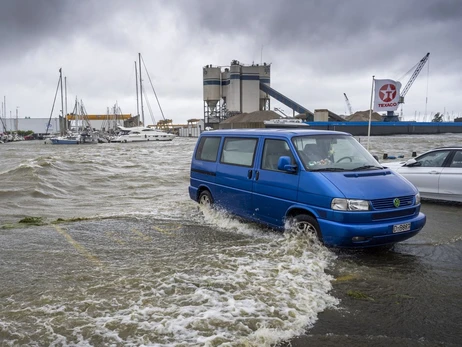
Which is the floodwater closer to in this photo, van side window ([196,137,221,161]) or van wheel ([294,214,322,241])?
van wheel ([294,214,322,241])

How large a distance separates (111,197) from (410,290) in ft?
35.8

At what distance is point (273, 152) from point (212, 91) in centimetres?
9909

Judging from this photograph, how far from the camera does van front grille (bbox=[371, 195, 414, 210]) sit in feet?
19.7

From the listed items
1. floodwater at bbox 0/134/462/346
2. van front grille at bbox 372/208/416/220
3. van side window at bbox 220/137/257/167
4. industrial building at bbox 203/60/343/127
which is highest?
industrial building at bbox 203/60/343/127

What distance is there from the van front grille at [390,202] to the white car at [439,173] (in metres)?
4.37

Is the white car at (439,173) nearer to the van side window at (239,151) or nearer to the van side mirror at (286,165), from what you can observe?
the van side window at (239,151)

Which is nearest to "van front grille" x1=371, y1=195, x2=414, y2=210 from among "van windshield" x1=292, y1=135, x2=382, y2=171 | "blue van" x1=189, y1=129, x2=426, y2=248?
"blue van" x1=189, y1=129, x2=426, y2=248

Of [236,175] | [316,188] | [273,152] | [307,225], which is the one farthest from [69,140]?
[316,188]

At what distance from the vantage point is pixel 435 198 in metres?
10.4

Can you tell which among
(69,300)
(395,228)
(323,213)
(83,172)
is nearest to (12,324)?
(69,300)

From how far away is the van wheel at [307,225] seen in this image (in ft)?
20.6

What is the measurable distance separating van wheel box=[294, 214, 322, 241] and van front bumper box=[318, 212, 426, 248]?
0.44 feet

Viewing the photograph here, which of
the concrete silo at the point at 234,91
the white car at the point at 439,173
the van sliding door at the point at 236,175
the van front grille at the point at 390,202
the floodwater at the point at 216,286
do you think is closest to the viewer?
the floodwater at the point at 216,286

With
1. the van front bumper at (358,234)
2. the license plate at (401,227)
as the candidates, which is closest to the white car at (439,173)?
the license plate at (401,227)
